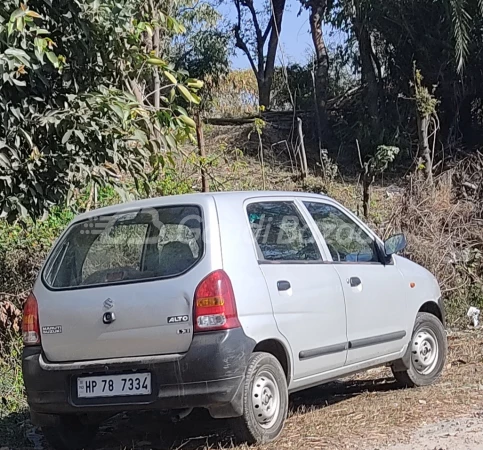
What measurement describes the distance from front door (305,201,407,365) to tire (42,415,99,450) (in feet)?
6.44

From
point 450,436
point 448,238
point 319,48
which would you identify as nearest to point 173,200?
point 450,436

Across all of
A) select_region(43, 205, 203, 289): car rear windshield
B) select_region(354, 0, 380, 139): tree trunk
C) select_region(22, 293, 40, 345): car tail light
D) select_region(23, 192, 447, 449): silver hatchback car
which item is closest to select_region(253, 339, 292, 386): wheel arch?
select_region(23, 192, 447, 449): silver hatchback car

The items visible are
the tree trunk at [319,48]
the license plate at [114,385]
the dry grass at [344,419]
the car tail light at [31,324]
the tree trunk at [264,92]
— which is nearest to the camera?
the license plate at [114,385]

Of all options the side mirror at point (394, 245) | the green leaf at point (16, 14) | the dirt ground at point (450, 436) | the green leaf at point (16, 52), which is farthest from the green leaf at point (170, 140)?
the dirt ground at point (450, 436)

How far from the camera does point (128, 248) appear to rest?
18.5 feet

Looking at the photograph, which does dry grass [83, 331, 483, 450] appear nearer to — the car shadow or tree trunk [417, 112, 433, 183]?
the car shadow

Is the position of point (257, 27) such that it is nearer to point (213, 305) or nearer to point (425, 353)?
point (425, 353)

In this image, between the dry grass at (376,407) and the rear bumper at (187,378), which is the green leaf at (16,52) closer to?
the rear bumper at (187,378)

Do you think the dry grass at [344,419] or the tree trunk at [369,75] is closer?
the dry grass at [344,419]

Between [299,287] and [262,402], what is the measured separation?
813 mm

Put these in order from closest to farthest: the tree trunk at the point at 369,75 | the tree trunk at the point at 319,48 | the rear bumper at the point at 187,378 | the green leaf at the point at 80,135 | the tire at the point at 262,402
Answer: the rear bumper at the point at 187,378 → the tire at the point at 262,402 → the green leaf at the point at 80,135 → the tree trunk at the point at 369,75 → the tree trunk at the point at 319,48

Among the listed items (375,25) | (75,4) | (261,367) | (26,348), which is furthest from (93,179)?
(375,25)

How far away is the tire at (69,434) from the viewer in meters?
5.44

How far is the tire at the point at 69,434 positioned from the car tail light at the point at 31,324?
62 centimetres
